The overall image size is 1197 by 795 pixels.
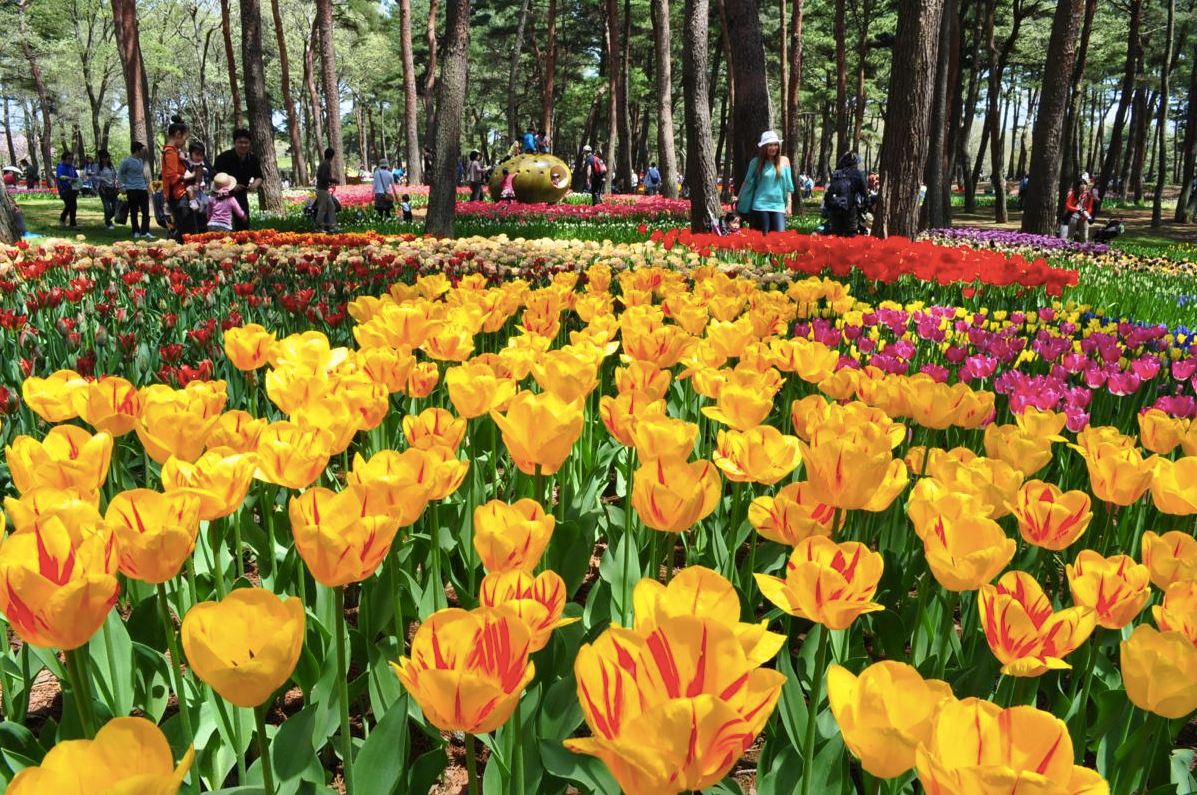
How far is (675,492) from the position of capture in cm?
119

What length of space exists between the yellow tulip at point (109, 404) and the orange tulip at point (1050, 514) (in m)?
1.53

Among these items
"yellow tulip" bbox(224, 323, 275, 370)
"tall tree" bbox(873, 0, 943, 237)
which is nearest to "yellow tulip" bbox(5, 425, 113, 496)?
"yellow tulip" bbox(224, 323, 275, 370)

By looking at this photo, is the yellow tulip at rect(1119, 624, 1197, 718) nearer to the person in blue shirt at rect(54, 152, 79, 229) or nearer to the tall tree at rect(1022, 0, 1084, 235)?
the tall tree at rect(1022, 0, 1084, 235)

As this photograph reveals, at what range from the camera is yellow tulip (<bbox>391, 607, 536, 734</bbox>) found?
2.57 feet

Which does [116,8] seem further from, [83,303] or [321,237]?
[83,303]

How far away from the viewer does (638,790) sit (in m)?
0.69

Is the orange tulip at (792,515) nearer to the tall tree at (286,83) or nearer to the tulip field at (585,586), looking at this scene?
the tulip field at (585,586)

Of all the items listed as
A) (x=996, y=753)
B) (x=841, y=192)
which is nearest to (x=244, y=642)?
(x=996, y=753)

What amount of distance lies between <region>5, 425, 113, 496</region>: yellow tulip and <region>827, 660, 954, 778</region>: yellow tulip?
1.07 meters

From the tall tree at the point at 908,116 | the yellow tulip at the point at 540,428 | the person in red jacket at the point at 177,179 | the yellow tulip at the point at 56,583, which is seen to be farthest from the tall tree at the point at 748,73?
the yellow tulip at the point at 56,583

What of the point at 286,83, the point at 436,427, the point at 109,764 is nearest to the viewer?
the point at 109,764

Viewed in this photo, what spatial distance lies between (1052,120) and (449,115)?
1026 cm

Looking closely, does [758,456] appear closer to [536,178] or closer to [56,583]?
[56,583]

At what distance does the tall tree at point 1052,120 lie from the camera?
13.2 metres
